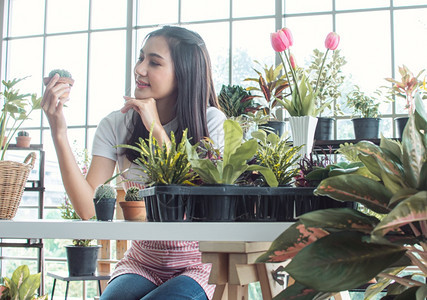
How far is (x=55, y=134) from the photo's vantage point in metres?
1.69

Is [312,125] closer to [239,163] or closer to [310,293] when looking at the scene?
[239,163]

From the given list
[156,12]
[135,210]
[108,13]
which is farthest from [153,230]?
[108,13]

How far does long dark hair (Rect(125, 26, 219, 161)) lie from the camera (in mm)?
1943

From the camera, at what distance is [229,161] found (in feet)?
3.21

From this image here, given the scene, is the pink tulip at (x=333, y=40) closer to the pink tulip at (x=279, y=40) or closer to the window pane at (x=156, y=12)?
the pink tulip at (x=279, y=40)

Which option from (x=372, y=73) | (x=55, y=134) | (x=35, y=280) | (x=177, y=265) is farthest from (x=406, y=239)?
(x=372, y=73)

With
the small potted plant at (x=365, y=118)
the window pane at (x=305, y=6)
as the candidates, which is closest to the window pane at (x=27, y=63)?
the window pane at (x=305, y=6)

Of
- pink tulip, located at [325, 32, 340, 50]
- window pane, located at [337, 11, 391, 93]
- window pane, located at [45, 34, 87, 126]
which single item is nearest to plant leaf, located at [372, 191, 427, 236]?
pink tulip, located at [325, 32, 340, 50]

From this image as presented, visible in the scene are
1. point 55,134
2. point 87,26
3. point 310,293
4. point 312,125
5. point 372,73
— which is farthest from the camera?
point 87,26

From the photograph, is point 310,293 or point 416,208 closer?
point 416,208

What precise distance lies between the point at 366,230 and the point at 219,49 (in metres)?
4.93

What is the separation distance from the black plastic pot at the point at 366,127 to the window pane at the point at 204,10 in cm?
235

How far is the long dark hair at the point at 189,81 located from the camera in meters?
1.94

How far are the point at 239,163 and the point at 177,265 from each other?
2.57 feet
